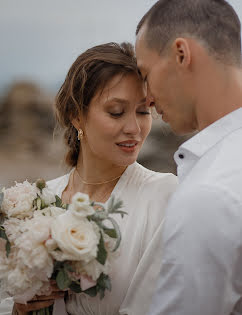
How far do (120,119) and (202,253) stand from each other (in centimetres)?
110

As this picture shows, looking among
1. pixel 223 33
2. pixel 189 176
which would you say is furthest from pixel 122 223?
pixel 223 33

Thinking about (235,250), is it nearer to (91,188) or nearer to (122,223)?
(122,223)

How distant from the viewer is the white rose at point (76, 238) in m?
1.63

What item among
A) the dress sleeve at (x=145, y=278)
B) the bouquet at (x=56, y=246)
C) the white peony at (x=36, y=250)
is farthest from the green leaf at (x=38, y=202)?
the dress sleeve at (x=145, y=278)

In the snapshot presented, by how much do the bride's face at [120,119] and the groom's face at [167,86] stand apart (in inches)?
15.6

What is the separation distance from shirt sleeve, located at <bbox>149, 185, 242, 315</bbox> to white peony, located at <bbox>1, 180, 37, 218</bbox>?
0.70 meters

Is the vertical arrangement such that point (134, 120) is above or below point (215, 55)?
below

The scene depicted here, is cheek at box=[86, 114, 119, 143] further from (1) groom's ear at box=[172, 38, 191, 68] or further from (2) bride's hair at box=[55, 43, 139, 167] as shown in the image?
(1) groom's ear at box=[172, 38, 191, 68]

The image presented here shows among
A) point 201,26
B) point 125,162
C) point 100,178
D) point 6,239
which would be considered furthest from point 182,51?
point 100,178

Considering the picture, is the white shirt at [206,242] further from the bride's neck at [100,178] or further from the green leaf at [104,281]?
the bride's neck at [100,178]

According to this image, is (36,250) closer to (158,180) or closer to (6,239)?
(6,239)

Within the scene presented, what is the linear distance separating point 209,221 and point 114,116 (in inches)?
43.6

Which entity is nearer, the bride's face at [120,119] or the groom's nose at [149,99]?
the groom's nose at [149,99]

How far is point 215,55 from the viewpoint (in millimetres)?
1663
